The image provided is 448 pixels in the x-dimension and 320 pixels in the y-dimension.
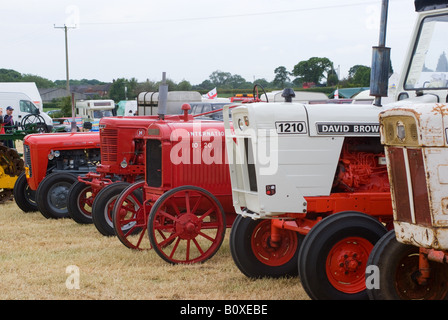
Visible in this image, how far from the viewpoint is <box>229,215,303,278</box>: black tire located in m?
5.57

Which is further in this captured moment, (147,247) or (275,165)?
(147,247)

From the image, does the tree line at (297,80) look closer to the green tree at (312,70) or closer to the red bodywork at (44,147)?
the green tree at (312,70)

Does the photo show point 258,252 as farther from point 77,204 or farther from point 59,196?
point 59,196

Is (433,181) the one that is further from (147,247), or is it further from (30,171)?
(30,171)

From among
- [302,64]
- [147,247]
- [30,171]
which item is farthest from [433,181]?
[302,64]

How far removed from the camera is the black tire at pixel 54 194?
946 centimetres

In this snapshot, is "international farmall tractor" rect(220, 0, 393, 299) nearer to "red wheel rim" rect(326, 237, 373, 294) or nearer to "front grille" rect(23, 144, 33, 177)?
"red wheel rim" rect(326, 237, 373, 294)

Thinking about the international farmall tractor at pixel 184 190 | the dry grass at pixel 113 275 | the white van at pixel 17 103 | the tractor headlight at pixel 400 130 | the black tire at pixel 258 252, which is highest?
the white van at pixel 17 103

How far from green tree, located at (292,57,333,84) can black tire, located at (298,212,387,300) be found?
28.7 metres

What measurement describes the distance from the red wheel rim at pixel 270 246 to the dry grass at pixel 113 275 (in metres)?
0.18

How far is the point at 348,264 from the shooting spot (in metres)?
4.61

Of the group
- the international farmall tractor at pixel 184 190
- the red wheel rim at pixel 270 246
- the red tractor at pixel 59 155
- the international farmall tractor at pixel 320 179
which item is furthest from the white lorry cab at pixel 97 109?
the international farmall tractor at pixel 320 179
